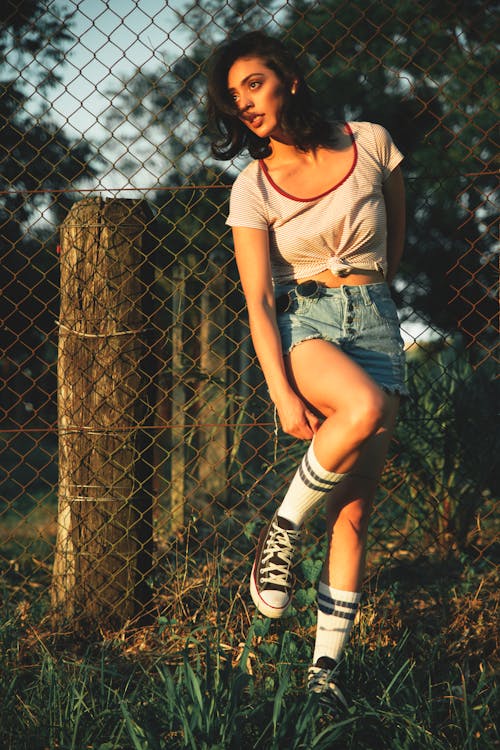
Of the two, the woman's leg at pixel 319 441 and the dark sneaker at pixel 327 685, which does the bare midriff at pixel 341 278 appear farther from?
the dark sneaker at pixel 327 685

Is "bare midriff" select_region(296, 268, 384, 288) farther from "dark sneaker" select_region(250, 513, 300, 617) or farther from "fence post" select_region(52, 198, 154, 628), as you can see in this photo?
"fence post" select_region(52, 198, 154, 628)

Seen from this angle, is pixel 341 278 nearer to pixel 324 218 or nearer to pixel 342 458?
pixel 324 218

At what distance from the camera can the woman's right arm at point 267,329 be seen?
82.7 inches

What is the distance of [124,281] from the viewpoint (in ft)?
9.84

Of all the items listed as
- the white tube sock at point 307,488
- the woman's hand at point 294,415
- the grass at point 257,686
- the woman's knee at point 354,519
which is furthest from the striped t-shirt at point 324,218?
the grass at point 257,686

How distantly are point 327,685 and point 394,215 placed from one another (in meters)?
1.41

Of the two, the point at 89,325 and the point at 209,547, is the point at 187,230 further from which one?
the point at 89,325

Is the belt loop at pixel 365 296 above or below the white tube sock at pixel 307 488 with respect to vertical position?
above

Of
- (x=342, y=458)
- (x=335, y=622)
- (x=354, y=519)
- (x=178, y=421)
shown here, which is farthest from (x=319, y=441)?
(x=178, y=421)

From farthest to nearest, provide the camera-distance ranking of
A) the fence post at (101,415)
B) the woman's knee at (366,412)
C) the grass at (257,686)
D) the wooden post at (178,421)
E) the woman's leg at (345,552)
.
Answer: the wooden post at (178,421)
the fence post at (101,415)
the woman's leg at (345,552)
the woman's knee at (366,412)
the grass at (257,686)

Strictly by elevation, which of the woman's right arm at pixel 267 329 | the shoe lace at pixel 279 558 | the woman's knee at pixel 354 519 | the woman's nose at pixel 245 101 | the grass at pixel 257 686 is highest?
the woman's nose at pixel 245 101

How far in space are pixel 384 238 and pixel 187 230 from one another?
8280mm

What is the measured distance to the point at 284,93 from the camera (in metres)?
2.25

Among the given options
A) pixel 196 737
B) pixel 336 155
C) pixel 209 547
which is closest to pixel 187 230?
pixel 209 547
